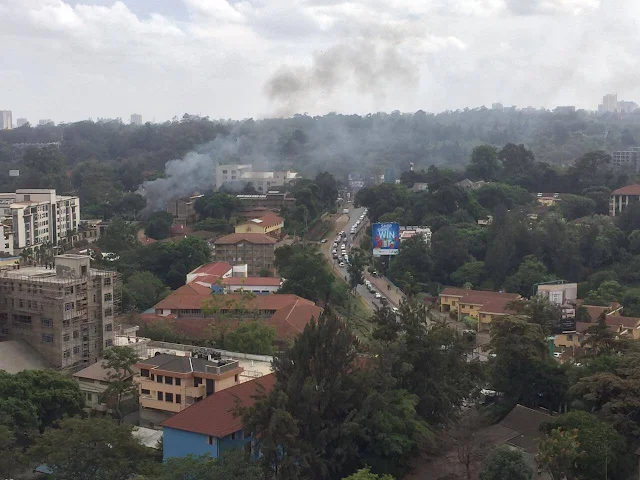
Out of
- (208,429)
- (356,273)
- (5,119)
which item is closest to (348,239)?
(356,273)

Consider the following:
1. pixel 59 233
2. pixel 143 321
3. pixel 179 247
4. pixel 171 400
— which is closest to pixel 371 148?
pixel 59 233

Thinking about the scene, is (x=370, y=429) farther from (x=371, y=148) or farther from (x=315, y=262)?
(x=371, y=148)

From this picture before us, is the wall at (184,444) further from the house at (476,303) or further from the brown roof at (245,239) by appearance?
the brown roof at (245,239)

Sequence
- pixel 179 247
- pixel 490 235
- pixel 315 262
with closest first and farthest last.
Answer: pixel 315 262 < pixel 179 247 < pixel 490 235

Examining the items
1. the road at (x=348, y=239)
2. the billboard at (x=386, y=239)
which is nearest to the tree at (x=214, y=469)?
the road at (x=348, y=239)

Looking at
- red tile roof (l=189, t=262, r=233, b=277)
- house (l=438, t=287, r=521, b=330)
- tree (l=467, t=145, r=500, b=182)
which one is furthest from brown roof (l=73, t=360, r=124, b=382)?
tree (l=467, t=145, r=500, b=182)

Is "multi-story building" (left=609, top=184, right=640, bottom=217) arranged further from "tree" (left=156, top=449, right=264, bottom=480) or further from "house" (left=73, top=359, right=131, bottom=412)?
"tree" (left=156, top=449, right=264, bottom=480)
